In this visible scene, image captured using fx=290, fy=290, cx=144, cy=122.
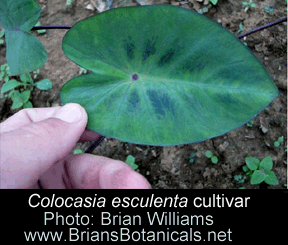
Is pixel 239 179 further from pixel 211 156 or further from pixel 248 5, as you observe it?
pixel 248 5

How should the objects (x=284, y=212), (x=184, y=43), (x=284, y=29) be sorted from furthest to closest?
(x=284, y=29) < (x=284, y=212) < (x=184, y=43)

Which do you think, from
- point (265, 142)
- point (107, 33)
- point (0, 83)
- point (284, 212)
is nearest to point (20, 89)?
point (0, 83)

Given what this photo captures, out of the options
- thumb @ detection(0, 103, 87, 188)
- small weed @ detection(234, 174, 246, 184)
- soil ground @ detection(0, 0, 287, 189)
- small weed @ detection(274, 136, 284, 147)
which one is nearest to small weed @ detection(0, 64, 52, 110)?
soil ground @ detection(0, 0, 287, 189)

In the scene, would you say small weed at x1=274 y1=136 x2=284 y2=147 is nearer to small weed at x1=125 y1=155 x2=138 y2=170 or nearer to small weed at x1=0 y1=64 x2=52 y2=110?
small weed at x1=125 y1=155 x2=138 y2=170

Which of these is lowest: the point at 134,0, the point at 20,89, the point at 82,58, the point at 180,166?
the point at 180,166

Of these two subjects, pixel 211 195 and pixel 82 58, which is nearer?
pixel 82 58

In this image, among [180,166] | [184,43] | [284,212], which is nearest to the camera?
[184,43]

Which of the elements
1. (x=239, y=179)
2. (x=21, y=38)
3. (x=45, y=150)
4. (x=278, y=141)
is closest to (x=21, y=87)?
(x=21, y=38)

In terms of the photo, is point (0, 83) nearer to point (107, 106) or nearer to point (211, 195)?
point (107, 106)
